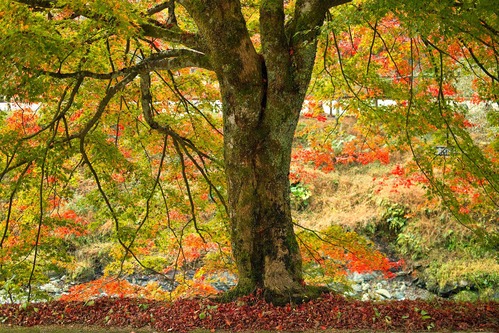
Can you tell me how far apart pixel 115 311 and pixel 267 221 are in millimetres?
1517

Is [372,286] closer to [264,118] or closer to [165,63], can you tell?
[264,118]

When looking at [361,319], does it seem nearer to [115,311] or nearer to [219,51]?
[115,311]

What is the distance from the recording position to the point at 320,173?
550 inches

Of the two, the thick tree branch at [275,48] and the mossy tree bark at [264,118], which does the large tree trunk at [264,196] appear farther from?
the thick tree branch at [275,48]

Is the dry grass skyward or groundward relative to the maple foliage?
skyward

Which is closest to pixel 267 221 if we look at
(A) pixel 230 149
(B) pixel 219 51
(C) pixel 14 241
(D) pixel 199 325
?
(A) pixel 230 149

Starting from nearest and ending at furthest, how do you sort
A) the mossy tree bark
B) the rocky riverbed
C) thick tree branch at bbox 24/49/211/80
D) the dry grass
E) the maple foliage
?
the maple foliage, the mossy tree bark, thick tree branch at bbox 24/49/211/80, the rocky riverbed, the dry grass

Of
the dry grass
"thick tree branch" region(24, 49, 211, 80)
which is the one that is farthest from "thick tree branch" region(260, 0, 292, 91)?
the dry grass

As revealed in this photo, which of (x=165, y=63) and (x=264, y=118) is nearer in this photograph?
(x=264, y=118)

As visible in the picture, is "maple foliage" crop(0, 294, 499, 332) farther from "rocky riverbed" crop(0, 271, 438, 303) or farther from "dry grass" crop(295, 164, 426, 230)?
"dry grass" crop(295, 164, 426, 230)

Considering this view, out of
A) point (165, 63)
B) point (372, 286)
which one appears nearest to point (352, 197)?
point (372, 286)

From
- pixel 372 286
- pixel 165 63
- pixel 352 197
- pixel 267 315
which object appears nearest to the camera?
pixel 267 315

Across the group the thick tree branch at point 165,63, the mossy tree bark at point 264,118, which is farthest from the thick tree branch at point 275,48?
the thick tree branch at point 165,63

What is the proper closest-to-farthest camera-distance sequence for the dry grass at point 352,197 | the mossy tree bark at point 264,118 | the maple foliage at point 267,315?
the maple foliage at point 267,315
the mossy tree bark at point 264,118
the dry grass at point 352,197
